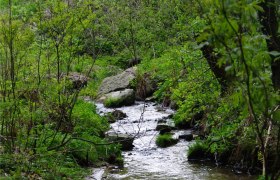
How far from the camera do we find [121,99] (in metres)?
14.8

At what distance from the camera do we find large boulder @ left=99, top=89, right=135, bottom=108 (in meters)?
14.8

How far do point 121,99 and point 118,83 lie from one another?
1628 millimetres

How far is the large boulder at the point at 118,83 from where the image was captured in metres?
16.0

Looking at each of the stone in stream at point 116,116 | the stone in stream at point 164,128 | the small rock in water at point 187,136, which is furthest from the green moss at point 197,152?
the stone in stream at point 116,116

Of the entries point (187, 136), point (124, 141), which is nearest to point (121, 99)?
point (187, 136)

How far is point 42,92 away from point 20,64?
578 mm

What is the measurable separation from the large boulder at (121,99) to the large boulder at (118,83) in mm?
810

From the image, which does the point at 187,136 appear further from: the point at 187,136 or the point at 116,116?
the point at 116,116

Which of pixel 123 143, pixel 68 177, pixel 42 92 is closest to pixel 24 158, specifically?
pixel 68 177

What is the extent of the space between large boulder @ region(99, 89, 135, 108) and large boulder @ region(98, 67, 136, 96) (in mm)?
810

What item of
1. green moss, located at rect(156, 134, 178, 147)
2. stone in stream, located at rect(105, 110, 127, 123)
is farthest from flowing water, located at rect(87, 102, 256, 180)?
stone in stream, located at rect(105, 110, 127, 123)

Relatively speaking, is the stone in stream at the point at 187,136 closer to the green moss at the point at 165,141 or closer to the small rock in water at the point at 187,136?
the small rock in water at the point at 187,136

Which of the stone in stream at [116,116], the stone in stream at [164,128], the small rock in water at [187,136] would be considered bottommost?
the small rock in water at [187,136]

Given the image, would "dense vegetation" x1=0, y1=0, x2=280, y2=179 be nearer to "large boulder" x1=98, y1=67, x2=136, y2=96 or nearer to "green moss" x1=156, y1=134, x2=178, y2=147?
"green moss" x1=156, y1=134, x2=178, y2=147
